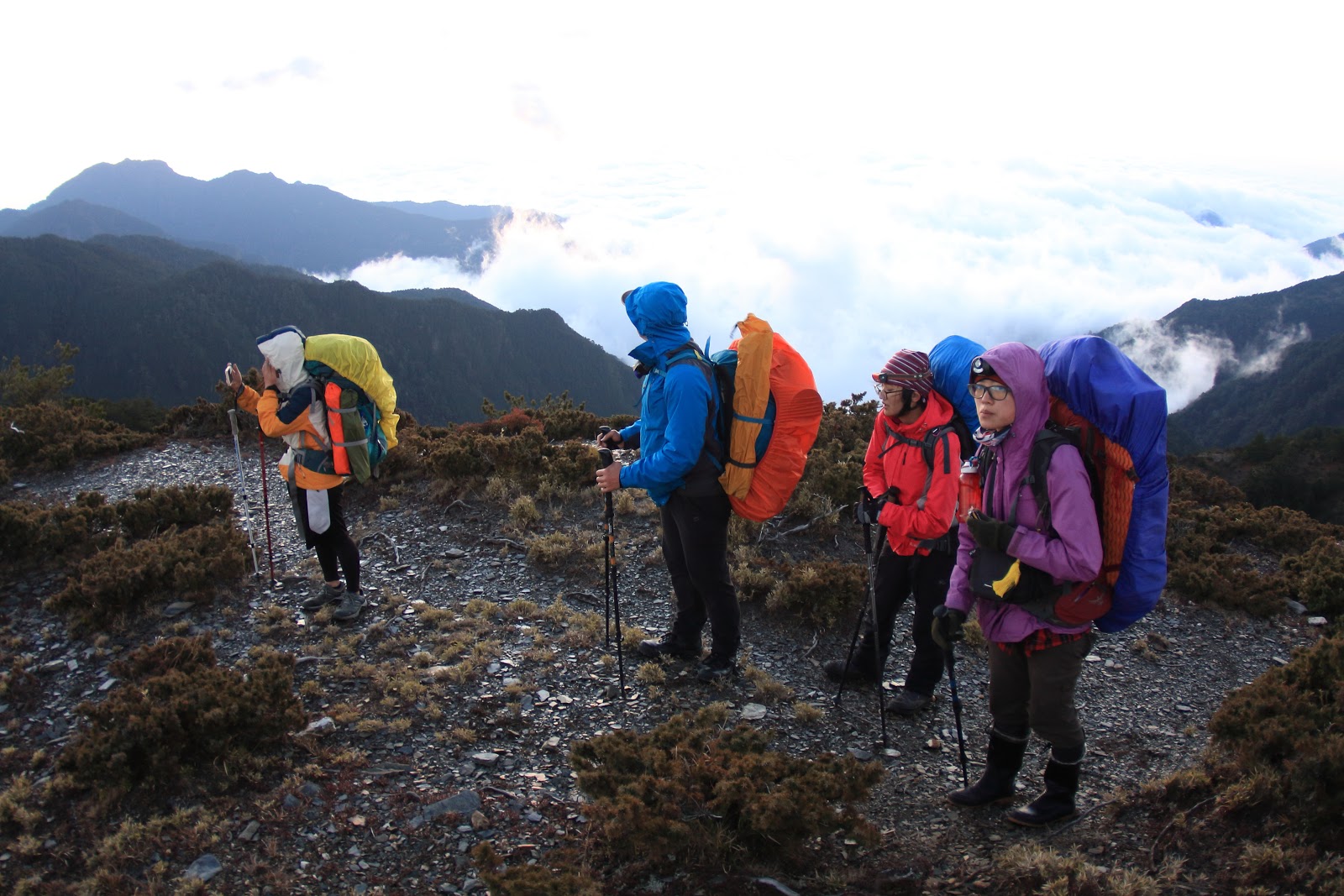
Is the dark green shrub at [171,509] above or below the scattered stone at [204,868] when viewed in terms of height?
above

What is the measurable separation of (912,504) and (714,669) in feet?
6.50

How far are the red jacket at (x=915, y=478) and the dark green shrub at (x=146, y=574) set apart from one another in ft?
19.9

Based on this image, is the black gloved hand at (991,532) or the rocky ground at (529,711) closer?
the black gloved hand at (991,532)

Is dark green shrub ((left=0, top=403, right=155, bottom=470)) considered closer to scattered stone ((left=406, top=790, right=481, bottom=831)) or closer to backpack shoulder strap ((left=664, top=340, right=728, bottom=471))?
scattered stone ((left=406, top=790, right=481, bottom=831))

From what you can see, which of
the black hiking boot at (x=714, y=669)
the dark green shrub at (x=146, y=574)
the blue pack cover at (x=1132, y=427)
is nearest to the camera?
the blue pack cover at (x=1132, y=427)

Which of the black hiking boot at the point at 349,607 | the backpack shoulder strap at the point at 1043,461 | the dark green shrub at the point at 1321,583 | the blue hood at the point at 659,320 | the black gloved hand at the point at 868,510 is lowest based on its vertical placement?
the dark green shrub at the point at 1321,583

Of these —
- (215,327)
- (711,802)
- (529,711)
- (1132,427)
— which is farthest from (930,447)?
(215,327)

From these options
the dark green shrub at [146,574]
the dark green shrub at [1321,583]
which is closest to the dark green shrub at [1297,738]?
the dark green shrub at [1321,583]

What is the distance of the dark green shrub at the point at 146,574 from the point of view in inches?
251

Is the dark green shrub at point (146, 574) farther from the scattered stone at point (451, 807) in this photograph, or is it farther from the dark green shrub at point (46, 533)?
the scattered stone at point (451, 807)

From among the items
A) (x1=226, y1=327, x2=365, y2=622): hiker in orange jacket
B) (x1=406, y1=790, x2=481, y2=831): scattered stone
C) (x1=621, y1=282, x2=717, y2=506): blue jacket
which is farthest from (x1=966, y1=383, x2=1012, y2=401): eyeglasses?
(x1=226, y1=327, x2=365, y2=622): hiker in orange jacket

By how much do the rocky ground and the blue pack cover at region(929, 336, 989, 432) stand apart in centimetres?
231

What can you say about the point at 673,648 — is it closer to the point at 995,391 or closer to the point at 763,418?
the point at 763,418

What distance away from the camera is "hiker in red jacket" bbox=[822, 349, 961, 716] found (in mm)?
4457
